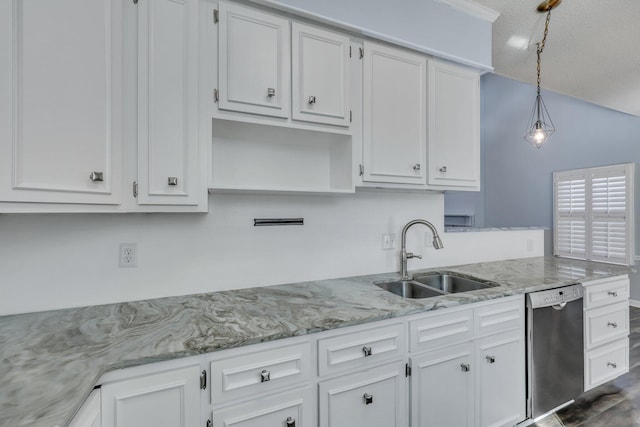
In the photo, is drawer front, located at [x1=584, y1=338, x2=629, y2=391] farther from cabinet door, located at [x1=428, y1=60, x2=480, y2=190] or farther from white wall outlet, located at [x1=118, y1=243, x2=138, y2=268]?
white wall outlet, located at [x1=118, y1=243, x2=138, y2=268]

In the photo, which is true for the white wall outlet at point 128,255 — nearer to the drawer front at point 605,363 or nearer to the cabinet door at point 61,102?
the cabinet door at point 61,102

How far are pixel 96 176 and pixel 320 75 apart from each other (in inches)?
45.5

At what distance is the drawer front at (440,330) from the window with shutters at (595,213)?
15.2 feet

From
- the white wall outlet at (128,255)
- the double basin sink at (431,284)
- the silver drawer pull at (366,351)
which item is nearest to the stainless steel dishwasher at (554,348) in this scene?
the double basin sink at (431,284)

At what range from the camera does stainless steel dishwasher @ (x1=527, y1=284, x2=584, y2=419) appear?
72.9 inches

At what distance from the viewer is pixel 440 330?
5.18ft

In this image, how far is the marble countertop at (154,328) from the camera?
83 cm

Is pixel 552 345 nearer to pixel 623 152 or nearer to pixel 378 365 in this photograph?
pixel 378 365

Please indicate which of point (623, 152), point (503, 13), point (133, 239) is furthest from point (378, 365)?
point (623, 152)

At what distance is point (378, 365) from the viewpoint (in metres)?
1.42

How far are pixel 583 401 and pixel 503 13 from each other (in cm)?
282

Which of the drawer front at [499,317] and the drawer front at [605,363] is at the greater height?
the drawer front at [499,317]

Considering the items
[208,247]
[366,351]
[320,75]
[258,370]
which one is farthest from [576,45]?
[258,370]

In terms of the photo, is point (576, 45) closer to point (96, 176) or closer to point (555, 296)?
point (555, 296)
